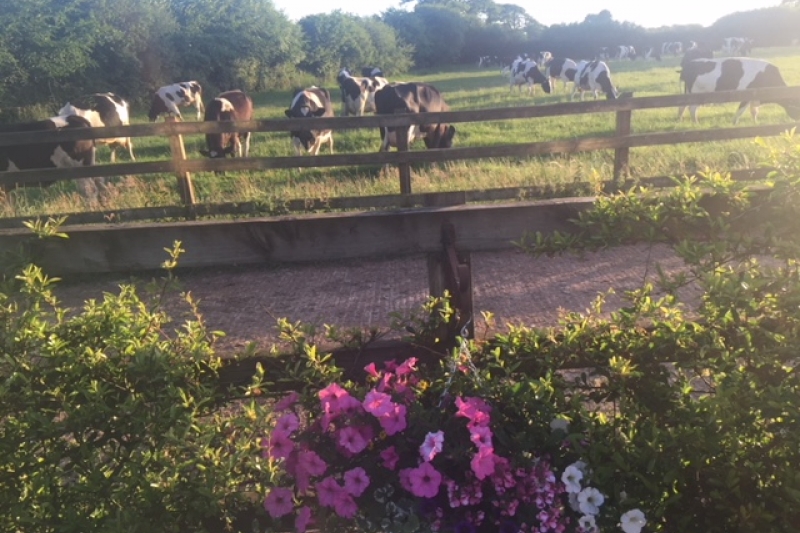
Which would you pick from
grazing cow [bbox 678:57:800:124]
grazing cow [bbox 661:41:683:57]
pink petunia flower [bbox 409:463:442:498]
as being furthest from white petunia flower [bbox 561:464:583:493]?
grazing cow [bbox 661:41:683:57]

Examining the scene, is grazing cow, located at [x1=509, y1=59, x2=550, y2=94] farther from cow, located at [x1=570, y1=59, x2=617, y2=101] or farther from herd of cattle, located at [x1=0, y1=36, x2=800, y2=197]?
herd of cattle, located at [x1=0, y1=36, x2=800, y2=197]

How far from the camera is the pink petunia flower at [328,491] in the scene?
158 centimetres

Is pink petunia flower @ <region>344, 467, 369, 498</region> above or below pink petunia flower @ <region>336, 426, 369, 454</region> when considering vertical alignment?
below

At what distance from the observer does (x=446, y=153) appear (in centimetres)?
696

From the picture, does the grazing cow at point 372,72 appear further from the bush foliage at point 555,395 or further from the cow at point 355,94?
the bush foliage at point 555,395

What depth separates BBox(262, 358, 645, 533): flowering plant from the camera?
61.6 inches

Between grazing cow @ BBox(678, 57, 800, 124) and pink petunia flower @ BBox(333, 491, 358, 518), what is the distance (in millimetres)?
16570

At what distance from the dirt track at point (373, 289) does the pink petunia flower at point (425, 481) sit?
2934 millimetres

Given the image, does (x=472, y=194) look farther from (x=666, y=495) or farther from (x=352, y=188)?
(x=666, y=495)

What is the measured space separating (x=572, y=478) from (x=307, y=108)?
50.9 ft

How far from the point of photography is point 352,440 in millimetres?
1595

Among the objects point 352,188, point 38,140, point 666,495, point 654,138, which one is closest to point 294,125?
point 352,188

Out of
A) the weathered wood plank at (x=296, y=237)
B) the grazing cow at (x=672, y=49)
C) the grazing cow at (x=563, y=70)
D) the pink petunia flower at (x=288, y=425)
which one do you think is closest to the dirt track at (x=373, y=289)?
the weathered wood plank at (x=296, y=237)

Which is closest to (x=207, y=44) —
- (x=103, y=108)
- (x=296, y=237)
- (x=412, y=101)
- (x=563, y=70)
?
(x=563, y=70)
